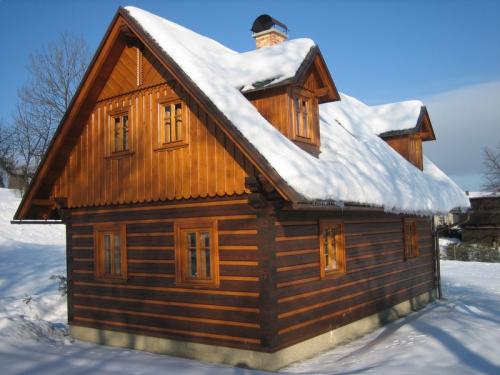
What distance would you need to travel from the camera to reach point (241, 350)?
31.7 ft

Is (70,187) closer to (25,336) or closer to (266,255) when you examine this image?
(25,336)

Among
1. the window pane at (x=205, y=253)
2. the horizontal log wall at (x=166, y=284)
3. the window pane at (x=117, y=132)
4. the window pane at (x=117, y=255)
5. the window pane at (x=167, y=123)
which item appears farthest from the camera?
the window pane at (x=117, y=255)

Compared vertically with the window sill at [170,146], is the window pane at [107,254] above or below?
below

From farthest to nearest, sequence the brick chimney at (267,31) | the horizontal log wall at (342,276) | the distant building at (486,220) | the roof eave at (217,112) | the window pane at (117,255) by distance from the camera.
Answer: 1. the distant building at (486,220)
2. the brick chimney at (267,31)
3. the window pane at (117,255)
4. the horizontal log wall at (342,276)
5. the roof eave at (217,112)

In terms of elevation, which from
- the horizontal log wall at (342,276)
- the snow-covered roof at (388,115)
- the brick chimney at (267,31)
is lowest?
the horizontal log wall at (342,276)

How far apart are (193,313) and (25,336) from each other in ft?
15.3

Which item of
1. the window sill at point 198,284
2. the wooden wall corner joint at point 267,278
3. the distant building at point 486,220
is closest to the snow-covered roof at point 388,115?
the wooden wall corner joint at point 267,278

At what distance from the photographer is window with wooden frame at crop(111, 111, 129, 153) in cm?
1198

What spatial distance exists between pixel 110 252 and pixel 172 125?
11.8 feet

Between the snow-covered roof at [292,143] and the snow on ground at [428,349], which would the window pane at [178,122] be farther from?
the snow on ground at [428,349]

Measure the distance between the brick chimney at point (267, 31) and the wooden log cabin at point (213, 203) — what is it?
2134 mm

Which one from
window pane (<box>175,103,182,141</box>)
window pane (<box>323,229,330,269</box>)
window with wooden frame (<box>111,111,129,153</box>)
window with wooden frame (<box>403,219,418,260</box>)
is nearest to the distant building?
window with wooden frame (<box>403,219,418,260</box>)

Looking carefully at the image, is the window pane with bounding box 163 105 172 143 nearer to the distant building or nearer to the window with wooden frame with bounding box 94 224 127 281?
the window with wooden frame with bounding box 94 224 127 281

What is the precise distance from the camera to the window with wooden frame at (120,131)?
12.0 m
